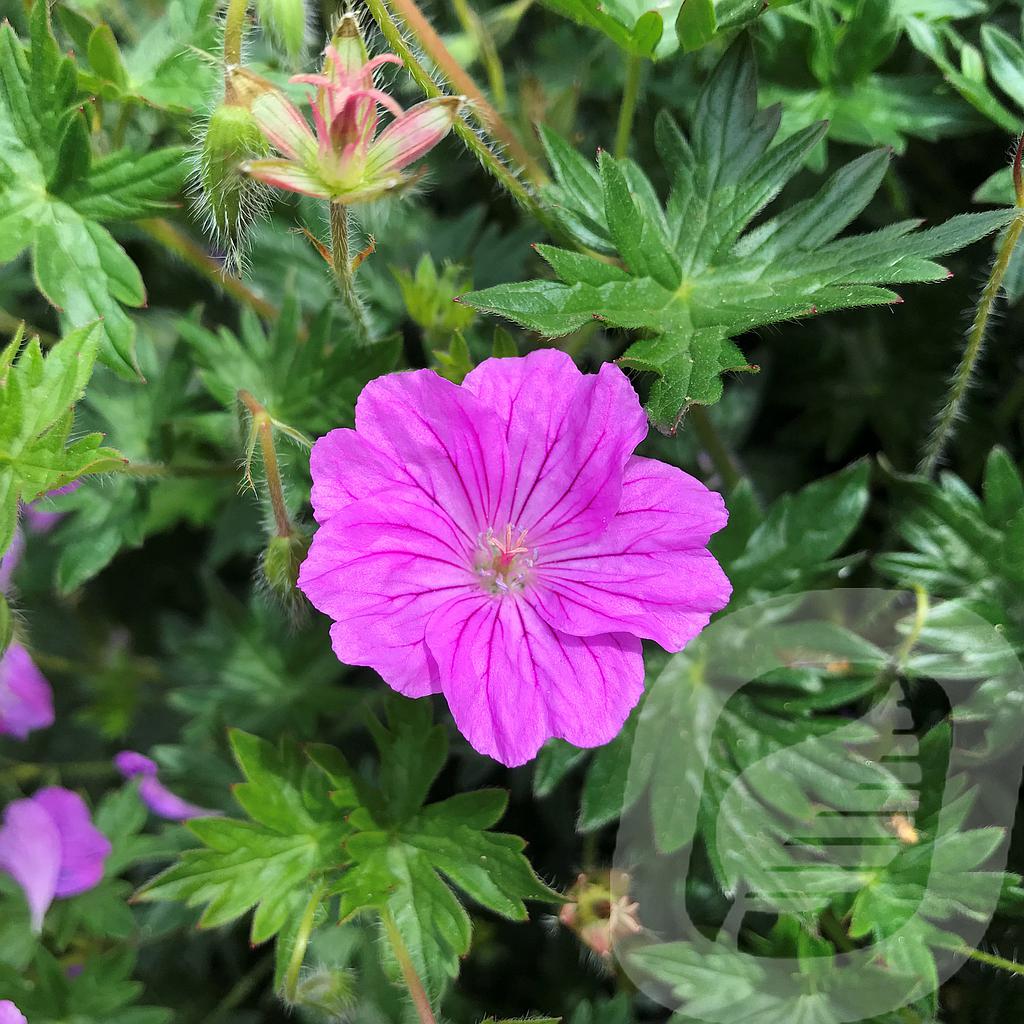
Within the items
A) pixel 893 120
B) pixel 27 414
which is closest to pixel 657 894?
pixel 27 414

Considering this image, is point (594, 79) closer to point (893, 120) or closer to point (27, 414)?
point (893, 120)

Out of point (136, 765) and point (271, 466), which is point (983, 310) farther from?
point (136, 765)

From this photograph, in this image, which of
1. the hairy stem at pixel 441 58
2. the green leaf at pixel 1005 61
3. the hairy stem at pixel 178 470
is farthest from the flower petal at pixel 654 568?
the green leaf at pixel 1005 61

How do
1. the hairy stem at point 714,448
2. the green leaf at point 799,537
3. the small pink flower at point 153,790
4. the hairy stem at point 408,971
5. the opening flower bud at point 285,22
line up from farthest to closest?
the small pink flower at point 153,790, the hairy stem at point 714,448, the green leaf at point 799,537, the opening flower bud at point 285,22, the hairy stem at point 408,971

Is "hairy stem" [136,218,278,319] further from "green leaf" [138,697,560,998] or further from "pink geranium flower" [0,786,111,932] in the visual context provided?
"pink geranium flower" [0,786,111,932]

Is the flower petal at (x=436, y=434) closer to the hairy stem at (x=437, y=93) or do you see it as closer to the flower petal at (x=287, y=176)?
the flower petal at (x=287, y=176)

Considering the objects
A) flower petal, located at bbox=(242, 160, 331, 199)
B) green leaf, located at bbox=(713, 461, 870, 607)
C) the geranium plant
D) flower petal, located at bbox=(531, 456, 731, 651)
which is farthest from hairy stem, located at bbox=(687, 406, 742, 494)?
flower petal, located at bbox=(242, 160, 331, 199)
